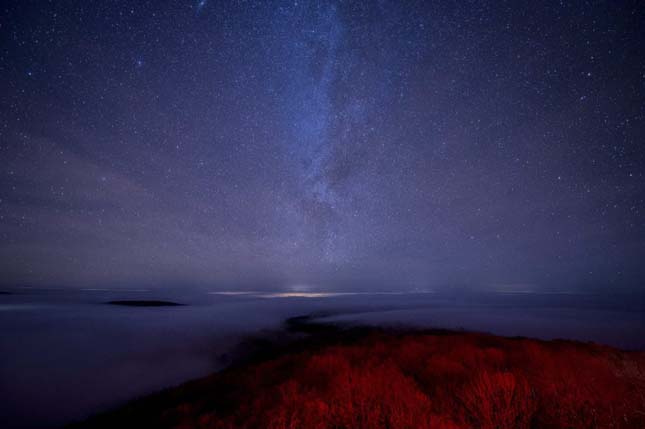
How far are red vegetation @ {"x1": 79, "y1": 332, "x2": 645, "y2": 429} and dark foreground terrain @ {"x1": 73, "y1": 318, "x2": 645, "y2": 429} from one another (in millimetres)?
28

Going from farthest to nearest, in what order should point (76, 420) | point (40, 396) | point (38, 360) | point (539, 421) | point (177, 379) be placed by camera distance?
point (38, 360) → point (177, 379) → point (40, 396) → point (76, 420) → point (539, 421)

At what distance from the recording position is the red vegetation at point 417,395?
6566 mm

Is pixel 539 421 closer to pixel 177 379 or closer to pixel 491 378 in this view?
pixel 491 378

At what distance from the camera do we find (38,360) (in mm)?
16531

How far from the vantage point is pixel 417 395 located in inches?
292

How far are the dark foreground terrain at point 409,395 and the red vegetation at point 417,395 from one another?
0.03m

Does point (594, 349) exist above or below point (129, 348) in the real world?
above

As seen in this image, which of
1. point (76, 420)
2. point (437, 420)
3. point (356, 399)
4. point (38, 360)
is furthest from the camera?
point (38, 360)

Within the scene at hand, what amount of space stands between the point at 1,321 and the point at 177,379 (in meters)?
31.5

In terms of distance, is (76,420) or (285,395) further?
(76,420)

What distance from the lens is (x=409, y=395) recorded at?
24.5ft

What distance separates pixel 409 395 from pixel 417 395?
0.21 metres

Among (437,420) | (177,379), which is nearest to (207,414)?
(437,420)

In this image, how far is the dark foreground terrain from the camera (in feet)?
21.6
